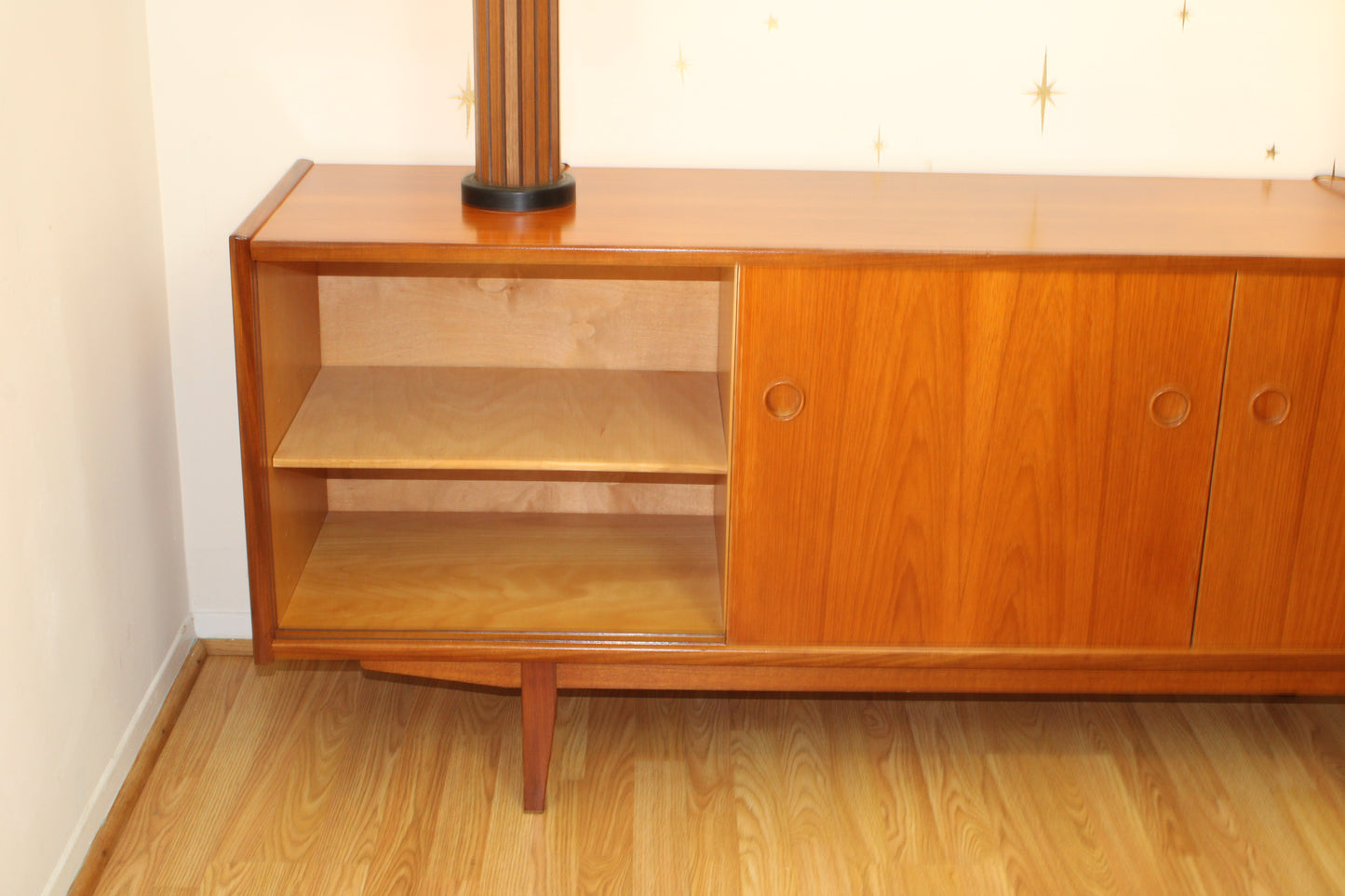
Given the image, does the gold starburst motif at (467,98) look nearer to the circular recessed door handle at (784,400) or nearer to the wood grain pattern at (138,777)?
the circular recessed door handle at (784,400)

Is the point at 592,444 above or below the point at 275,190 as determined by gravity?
below

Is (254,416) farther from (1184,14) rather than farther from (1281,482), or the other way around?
(1184,14)

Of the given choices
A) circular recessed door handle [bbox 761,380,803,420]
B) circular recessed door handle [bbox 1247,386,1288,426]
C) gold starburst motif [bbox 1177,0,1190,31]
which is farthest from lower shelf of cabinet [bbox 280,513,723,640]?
gold starburst motif [bbox 1177,0,1190,31]

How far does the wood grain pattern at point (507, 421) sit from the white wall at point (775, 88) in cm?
29

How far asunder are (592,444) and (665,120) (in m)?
0.48

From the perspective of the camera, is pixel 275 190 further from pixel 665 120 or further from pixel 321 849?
pixel 321 849

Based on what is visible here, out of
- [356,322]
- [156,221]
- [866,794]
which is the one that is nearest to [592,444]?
[356,322]

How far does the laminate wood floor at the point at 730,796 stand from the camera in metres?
1.48

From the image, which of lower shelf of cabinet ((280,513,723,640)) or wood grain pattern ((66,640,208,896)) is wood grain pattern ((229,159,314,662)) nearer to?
lower shelf of cabinet ((280,513,723,640))

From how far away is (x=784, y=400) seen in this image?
140cm

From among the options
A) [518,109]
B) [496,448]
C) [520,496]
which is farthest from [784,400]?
[520,496]

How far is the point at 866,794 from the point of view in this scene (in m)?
1.63

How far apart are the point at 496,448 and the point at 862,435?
430mm

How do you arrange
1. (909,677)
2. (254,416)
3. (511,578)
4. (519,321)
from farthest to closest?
(519,321) < (511,578) < (909,677) < (254,416)
